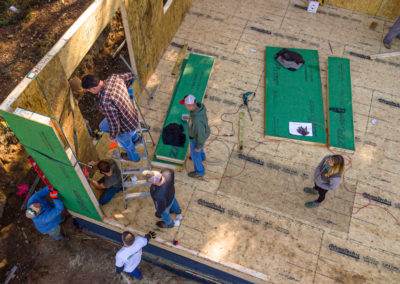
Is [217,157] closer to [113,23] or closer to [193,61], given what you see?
[193,61]

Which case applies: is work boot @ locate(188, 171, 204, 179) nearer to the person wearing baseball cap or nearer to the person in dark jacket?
the person wearing baseball cap

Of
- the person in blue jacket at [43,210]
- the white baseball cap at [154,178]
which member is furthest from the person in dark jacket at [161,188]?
the person in blue jacket at [43,210]

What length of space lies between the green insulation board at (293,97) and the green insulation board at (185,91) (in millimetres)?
1567

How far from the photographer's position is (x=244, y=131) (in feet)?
22.5

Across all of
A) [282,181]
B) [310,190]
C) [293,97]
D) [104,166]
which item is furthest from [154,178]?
[293,97]

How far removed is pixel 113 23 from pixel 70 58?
5.17 meters

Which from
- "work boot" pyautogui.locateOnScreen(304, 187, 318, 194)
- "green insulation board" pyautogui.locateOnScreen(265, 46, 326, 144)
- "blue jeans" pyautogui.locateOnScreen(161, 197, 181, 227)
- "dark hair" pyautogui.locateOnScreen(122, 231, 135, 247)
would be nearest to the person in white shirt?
"dark hair" pyautogui.locateOnScreen(122, 231, 135, 247)

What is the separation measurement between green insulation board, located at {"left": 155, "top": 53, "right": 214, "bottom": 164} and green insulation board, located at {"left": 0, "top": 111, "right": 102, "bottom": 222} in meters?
1.78

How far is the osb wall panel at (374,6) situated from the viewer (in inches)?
341

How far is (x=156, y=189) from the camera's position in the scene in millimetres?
4559

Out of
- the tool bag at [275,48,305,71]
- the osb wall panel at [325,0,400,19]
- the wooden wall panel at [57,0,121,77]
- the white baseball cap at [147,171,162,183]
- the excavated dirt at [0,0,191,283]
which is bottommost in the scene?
the excavated dirt at [0,0,191,283]

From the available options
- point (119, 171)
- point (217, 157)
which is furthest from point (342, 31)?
point (119, 171)

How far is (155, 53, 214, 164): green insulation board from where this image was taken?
6.30 meters

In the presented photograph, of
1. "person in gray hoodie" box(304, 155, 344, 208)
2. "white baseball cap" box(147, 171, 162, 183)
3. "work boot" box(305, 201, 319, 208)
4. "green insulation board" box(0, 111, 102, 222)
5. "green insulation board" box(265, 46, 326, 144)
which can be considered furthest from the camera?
"green insulation board" box(265, 46, 326, 144)
